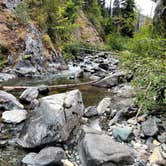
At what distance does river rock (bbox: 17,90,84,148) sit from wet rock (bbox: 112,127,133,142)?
0.88m

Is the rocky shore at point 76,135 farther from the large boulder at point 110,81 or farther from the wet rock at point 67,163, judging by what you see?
the large boulder at point 110,81

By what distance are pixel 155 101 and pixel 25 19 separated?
13.5 m

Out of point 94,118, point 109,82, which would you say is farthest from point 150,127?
point 109,82

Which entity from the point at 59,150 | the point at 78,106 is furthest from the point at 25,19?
the point at 59,150

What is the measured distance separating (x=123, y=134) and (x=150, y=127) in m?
0.69

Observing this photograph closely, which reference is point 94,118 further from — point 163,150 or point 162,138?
point 163,150

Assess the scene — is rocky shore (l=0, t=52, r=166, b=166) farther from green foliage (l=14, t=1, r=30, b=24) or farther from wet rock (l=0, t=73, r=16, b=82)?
green foliage (l=14, t=1, r=30, b=24)

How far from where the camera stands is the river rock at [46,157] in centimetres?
523

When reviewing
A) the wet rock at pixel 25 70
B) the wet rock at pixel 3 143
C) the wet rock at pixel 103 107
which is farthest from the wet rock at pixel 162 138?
the wet rock at pixel 25 70

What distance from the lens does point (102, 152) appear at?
17.1 ft

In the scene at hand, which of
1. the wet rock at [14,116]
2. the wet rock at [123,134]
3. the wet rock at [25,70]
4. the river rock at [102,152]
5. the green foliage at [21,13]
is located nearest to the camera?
the river rock at [102,152]

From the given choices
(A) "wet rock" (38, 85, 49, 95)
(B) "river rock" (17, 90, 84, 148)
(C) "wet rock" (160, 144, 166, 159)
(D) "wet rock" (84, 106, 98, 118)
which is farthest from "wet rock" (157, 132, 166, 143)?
(A) "wet rock" (38, 85, 49, 95)

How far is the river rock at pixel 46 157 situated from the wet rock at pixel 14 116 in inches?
72.7

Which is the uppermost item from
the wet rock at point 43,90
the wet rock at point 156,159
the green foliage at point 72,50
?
the wet rock at point 156,159
